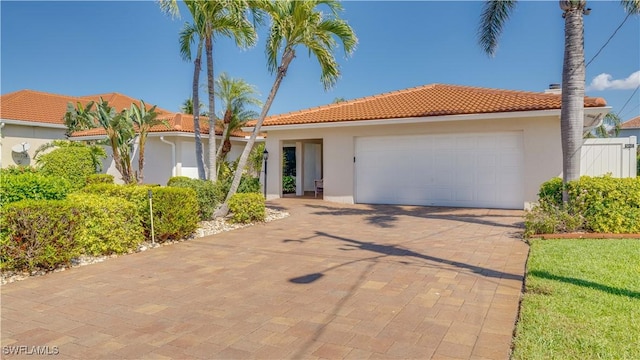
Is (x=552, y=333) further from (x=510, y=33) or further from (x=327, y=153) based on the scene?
(x=327, y=153)

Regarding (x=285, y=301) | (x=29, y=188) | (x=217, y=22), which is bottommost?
(x=285, y=301)

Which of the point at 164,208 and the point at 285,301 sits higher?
the point at 164,208

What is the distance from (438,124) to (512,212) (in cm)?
402

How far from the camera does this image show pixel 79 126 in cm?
2358

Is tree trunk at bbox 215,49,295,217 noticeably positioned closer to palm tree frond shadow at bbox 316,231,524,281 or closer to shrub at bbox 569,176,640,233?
palm tree frond shadow at bbox 316,231,524,281

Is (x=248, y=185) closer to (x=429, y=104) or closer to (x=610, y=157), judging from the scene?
(x=429, y=104)

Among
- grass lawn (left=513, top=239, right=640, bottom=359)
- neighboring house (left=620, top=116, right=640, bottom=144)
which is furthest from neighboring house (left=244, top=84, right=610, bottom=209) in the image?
neighboring house (left=620, top=116, right=640, bottom=144)

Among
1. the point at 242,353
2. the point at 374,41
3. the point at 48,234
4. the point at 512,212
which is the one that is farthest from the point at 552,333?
the point at 374,41

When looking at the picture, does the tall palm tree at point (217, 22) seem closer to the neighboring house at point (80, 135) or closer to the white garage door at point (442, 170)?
the white garage door at point (442, 170)

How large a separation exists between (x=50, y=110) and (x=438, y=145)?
24.8m

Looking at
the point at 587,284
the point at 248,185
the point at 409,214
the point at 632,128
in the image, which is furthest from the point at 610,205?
the point at 632,128

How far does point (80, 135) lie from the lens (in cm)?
2267

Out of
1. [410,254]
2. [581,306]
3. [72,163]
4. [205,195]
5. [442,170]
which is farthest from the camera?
[72,163]

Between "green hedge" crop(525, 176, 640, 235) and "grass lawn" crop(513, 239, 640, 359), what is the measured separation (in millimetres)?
1474
